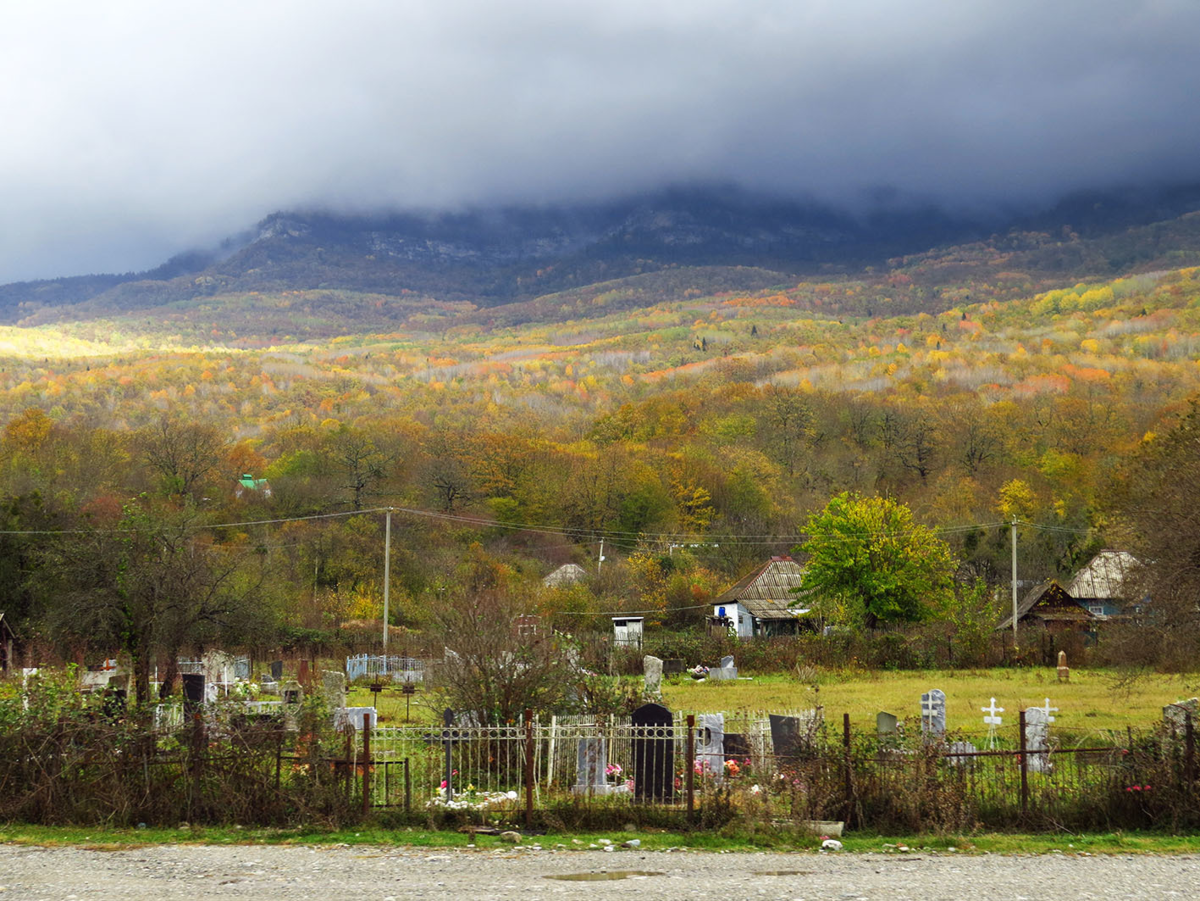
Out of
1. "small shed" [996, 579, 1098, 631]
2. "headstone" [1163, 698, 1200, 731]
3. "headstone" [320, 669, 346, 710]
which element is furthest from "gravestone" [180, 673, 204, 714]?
"small shed" [996, 579, 1098, 631]

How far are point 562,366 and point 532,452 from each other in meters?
63.1

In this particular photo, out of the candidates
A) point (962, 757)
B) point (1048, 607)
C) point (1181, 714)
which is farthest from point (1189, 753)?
point (1048, 607)

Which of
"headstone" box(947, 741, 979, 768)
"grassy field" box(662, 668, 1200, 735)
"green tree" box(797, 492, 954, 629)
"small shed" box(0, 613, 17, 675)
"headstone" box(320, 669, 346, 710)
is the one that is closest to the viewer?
"headstone" box(947, 741, 979, 768)

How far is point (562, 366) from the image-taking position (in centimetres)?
15362

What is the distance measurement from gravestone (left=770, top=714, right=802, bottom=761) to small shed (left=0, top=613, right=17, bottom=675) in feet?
95.9

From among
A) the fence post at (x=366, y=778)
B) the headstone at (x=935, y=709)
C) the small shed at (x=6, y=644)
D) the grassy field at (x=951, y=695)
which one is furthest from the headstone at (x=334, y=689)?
the small shed at (x=6, y=644)

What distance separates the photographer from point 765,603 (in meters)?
64.4

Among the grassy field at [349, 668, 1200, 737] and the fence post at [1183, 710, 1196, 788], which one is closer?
the fence post at [1183, 710, 1196, 788]

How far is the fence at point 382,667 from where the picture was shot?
44.4m

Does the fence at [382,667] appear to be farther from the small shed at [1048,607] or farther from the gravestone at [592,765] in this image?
the small shed at [1048,607]

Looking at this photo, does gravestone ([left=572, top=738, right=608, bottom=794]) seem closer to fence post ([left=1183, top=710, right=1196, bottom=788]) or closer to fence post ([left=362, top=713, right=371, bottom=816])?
fence post ([left=362, top=713, right=371, bottom=816])

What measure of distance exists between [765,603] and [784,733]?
1832 inches

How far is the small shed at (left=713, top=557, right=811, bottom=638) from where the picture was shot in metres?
62.9

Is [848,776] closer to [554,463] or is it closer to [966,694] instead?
[966,694]
